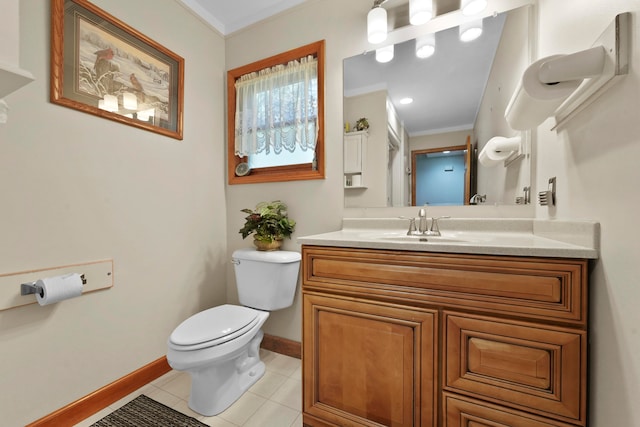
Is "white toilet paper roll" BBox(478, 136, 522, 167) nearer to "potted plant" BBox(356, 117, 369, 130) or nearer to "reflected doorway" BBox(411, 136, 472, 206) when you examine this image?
"reflected doorway" BBox(411, 136, 472, 206)

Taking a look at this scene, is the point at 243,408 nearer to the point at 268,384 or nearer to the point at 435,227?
the point at 268,384

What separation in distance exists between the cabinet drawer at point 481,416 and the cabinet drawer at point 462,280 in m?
0.30

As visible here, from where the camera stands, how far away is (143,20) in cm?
150

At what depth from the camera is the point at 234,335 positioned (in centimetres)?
126

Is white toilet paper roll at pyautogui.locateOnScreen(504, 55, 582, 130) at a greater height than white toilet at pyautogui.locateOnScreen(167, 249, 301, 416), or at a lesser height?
greater

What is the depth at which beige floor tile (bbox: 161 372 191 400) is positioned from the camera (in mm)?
1405

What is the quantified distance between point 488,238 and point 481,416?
2.16ft

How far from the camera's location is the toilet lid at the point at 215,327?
1176 millimetres

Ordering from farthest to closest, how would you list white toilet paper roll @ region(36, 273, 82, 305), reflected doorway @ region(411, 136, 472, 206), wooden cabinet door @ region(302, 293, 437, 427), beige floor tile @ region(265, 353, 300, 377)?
beige floor tile @ region(265, 353, 300, 377) → reflected doorway @ region(411, 136, 472, 206) → white toilet paper roll @ region(36, 273, 82, 305) → wooden cabinet door @ region(302, 293, 437, 427)

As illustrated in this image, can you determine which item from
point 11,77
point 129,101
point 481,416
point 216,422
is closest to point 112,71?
point 129,101

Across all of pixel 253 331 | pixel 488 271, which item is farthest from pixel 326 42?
pixel 253 331

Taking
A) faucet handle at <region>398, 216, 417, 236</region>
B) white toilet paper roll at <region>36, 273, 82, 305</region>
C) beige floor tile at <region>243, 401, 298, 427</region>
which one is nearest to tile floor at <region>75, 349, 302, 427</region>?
beige floor tile at <region>243, 401, 298, 427</region>

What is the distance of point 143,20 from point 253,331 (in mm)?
1909

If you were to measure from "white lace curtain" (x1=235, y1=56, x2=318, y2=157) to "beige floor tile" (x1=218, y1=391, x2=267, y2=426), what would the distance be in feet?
4.92
